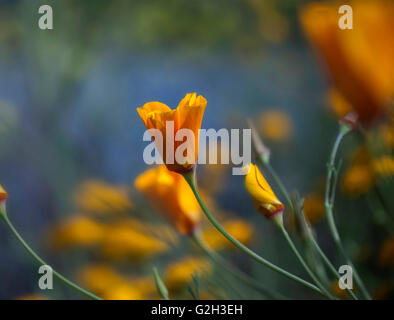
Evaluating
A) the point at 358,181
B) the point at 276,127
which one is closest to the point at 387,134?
the point at 358,181

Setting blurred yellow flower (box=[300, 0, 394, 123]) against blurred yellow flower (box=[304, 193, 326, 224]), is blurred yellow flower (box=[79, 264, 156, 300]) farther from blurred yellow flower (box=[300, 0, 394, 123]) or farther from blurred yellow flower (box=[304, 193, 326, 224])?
blurred yellow flower (box=[300, 0, 394, 123])

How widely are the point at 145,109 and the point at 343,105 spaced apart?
0.87 ft

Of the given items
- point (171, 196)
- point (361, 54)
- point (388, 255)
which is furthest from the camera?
point (388, 255)

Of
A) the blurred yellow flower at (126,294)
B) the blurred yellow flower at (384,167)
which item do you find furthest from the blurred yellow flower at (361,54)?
the blurred yellow flower at (126,294)

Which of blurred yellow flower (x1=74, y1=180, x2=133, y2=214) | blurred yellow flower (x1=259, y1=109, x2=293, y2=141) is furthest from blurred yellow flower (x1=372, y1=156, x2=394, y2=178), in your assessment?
blurred yellow flower (x1=259, y1=109, x2=293, y2=141)

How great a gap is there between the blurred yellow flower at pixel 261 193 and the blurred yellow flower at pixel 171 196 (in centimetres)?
8

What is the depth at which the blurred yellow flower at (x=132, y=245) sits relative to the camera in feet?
2.55

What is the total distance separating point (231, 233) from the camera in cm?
68

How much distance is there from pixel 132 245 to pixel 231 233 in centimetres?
18

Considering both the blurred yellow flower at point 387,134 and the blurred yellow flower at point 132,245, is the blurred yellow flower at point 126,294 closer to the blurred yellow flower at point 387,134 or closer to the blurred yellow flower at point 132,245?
the blurred yellow flower at point 132,245

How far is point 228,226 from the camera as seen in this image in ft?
2.41

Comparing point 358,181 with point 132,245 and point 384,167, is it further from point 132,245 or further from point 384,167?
point 132,245

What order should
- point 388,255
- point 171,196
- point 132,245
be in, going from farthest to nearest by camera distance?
1. point 132,245
2. point 388,255
3. point 171,196

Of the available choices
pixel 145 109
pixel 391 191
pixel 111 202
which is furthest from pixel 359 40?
pixel 111 202
